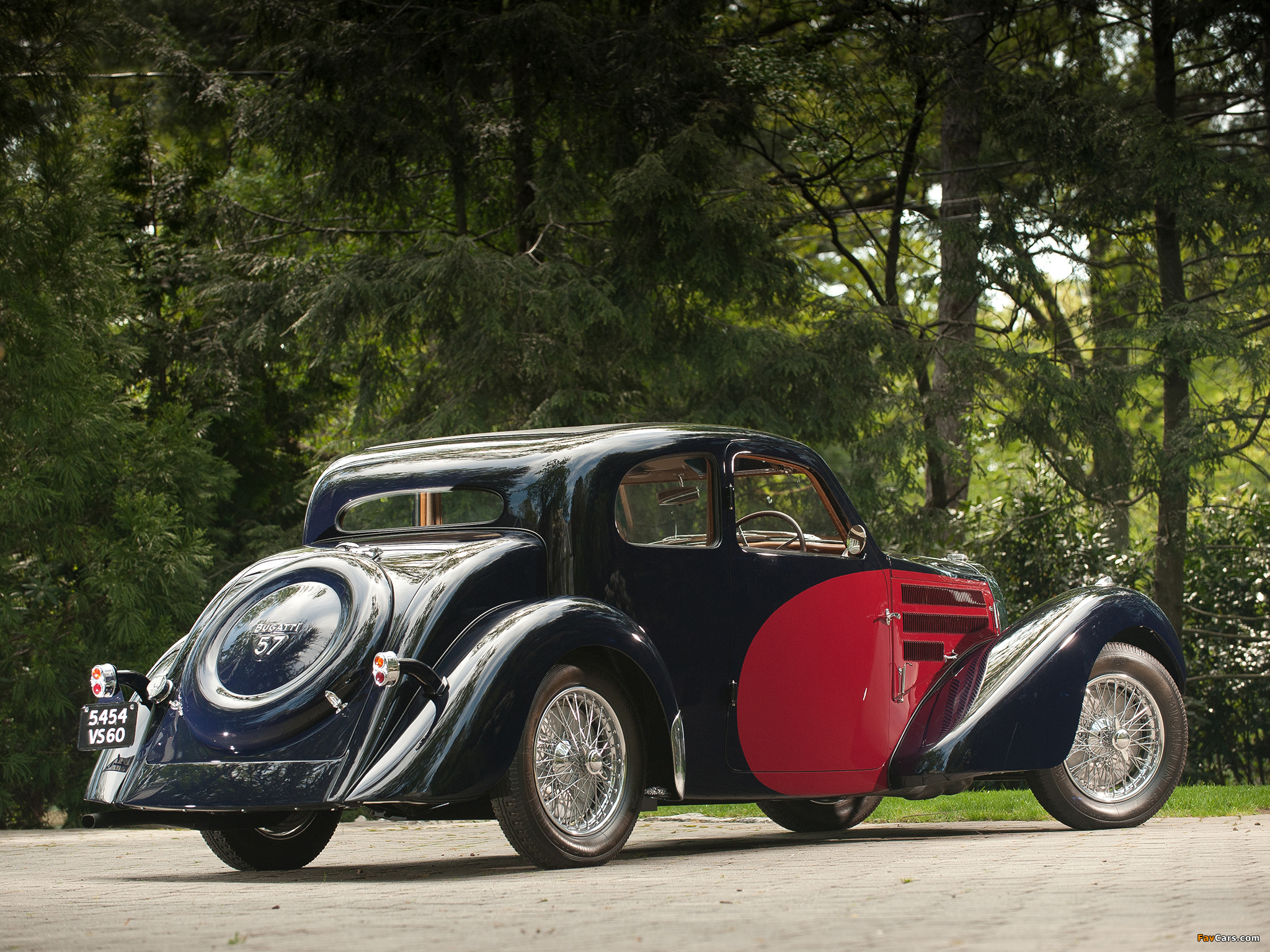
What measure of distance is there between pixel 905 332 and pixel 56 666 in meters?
8.07

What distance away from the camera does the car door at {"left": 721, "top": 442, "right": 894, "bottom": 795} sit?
6.71m

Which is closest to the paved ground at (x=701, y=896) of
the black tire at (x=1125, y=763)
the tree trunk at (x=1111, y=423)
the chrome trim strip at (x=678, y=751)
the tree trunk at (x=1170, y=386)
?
the black tire at (x=1125, y=763)

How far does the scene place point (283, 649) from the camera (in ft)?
19.0

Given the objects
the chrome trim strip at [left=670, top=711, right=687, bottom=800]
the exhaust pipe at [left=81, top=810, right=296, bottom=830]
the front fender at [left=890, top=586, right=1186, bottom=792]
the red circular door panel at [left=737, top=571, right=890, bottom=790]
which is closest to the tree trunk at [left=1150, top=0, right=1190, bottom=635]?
the front fender at [left=890, top=586, right=1186, bottom=792]

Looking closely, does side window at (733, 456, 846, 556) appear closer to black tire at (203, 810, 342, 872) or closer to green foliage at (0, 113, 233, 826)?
black tire at (203, 810, 342, 872)

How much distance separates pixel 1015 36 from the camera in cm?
1534

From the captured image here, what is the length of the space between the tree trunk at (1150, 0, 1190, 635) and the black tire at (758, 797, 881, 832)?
4.79 m

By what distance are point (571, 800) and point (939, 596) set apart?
2.85 metres

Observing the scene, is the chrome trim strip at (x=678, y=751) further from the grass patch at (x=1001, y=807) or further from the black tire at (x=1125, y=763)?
the grass patch at (x=1001, y=807)

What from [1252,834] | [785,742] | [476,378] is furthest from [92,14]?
[1252,834]

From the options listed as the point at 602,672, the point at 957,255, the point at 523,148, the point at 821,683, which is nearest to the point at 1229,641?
the point at 957,255

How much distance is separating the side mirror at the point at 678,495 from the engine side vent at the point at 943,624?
148 centimetres

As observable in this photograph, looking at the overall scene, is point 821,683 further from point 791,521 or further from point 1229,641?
point 1229,641

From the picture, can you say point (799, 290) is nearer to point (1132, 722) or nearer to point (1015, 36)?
point (1015, 36)
